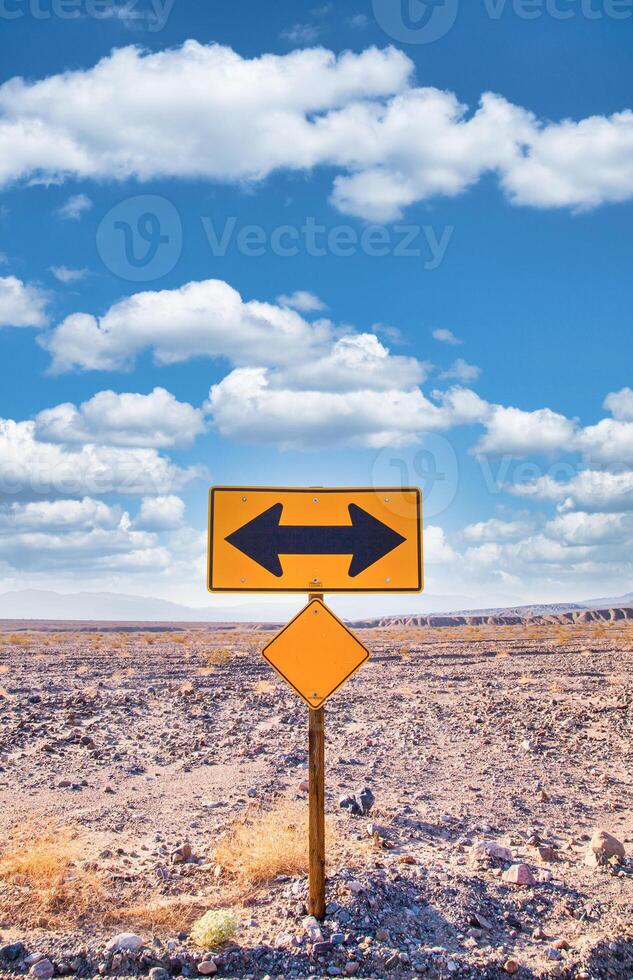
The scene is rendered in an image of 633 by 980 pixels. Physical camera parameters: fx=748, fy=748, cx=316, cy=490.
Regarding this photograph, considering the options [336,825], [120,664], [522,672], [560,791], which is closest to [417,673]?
[522,672]

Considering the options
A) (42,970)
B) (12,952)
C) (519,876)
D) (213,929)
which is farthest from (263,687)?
(42,970)

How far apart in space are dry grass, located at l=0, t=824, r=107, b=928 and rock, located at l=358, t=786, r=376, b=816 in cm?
258

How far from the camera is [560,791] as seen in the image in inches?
318

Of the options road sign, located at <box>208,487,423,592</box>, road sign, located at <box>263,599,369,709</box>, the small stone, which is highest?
road sign, located at <box>208,487,423,592</box>

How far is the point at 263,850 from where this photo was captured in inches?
232

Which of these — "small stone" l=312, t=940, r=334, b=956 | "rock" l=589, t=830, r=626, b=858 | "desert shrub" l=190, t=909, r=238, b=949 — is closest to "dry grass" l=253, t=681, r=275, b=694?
"rock" l=589, t=830, r=626, b=858

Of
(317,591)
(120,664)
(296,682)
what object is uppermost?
(317,591)

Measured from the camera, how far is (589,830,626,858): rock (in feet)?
19.2

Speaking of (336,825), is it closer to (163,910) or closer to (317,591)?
(163,910)

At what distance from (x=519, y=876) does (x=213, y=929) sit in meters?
2.24

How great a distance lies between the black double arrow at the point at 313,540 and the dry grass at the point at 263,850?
2.35 m

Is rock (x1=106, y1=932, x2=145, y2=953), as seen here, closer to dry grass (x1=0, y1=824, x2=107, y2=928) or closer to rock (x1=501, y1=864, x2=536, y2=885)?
dry grass (x1=0, y1=824, x2=107, y2=928)

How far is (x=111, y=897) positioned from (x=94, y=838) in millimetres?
1550

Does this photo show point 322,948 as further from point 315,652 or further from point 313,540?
point 313,540
